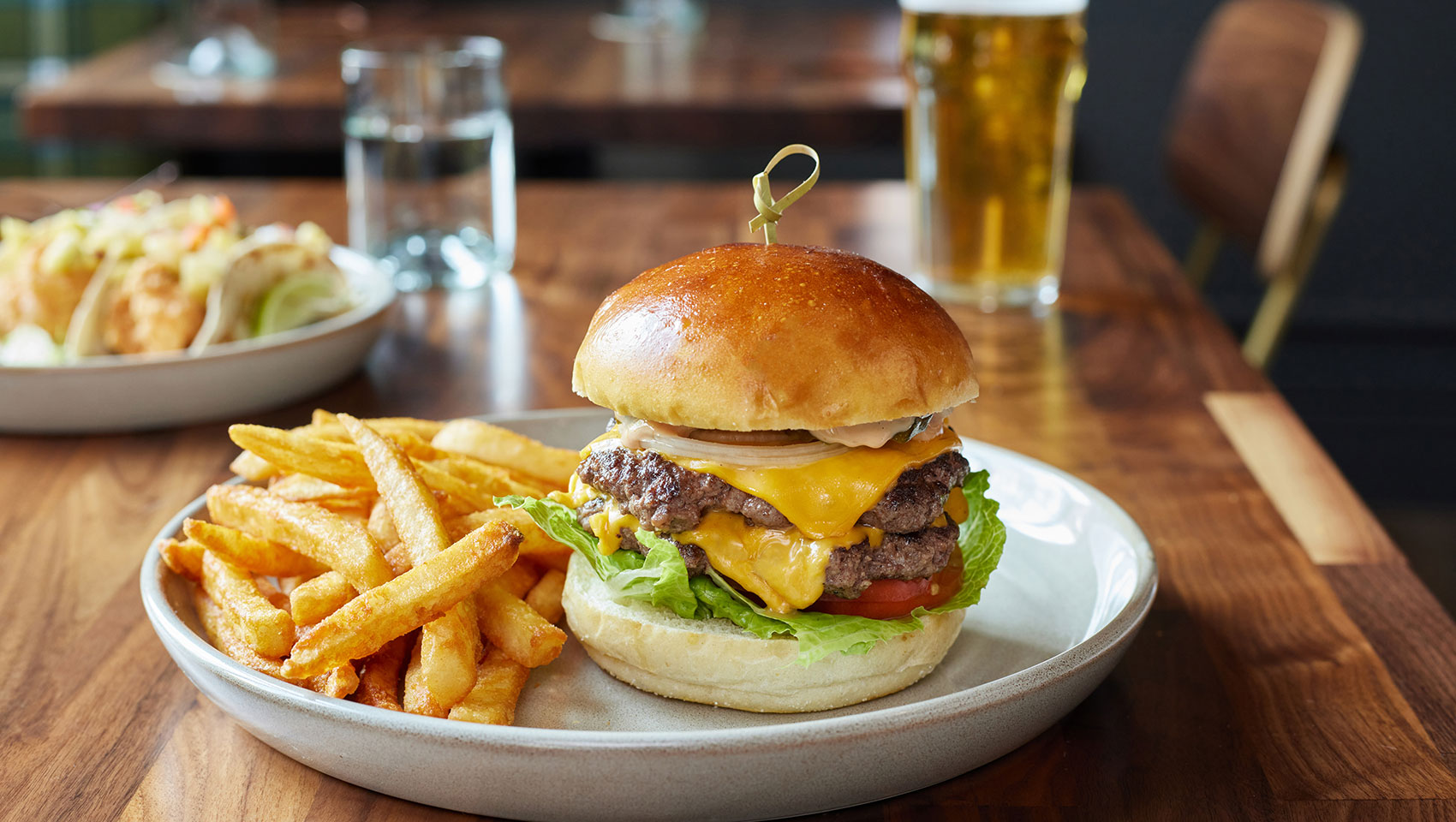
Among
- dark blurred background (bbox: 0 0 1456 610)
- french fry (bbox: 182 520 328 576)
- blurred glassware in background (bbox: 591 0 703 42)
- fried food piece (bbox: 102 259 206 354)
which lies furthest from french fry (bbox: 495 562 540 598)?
blurred glassware in background (bbox: 591 0 703 42)

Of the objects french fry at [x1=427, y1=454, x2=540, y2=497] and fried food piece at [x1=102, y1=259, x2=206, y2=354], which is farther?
fried food piece at [x1=102, y1=259, x2=206, y2=354]

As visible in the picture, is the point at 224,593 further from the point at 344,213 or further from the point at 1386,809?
the point at 344,213

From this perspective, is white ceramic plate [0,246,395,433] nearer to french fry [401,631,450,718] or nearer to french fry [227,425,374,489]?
french fry [227,425,374,489]

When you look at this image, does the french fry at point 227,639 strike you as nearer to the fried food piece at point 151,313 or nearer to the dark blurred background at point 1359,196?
the fried food piece at point 151,313

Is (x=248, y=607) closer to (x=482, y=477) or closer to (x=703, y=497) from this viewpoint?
(x=482, y=477)

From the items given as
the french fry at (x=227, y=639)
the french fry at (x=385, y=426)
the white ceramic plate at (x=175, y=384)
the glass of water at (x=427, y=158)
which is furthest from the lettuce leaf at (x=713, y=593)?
the glass of water at (x=427, y=158)

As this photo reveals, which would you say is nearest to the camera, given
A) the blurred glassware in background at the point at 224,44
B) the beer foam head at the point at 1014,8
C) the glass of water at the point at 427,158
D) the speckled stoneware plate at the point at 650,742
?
the speckled stoneware plate at the point at 650,742
